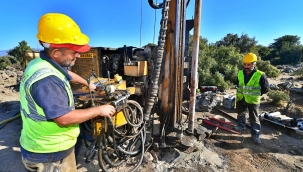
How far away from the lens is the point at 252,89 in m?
3.90

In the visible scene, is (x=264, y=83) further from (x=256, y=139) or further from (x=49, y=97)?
(x=49, y=97)

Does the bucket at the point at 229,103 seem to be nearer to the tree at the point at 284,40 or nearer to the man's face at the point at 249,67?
the man's face at the point at 249,67

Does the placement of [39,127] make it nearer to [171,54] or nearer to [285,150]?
[171,54]

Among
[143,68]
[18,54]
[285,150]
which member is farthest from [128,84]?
[18,54]

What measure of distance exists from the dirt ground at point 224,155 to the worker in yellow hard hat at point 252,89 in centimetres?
40

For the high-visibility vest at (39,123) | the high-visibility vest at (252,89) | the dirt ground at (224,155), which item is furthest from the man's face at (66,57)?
the high-visibility vest at (252,89)

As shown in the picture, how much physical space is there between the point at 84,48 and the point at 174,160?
2.38 metres

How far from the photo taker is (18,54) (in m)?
21.0

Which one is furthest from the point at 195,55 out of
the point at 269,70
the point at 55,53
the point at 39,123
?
the point at 269,70

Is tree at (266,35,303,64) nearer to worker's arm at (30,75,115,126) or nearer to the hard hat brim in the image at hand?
the hard hat brim

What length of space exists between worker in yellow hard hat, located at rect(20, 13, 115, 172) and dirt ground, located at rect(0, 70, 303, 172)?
1.63 m

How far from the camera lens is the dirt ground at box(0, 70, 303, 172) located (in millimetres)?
2904

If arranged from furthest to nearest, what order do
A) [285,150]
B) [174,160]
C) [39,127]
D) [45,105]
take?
[285,150]
[174,160]
[39,127]
[45,105]

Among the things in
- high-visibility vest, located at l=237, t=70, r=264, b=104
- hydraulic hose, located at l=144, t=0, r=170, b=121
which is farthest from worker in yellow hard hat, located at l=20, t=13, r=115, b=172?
high-visibility vest, located at l=237, t=70, r=264, b=104
